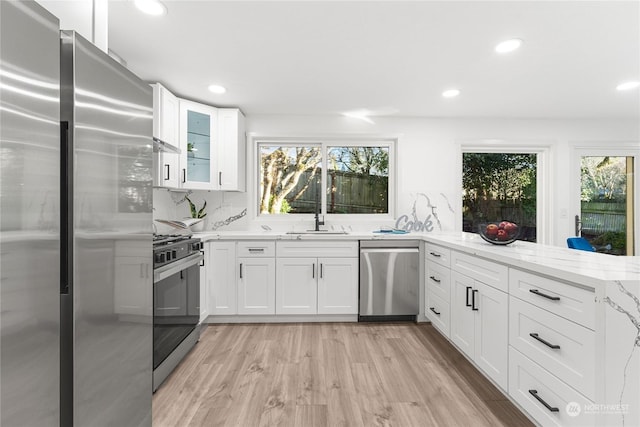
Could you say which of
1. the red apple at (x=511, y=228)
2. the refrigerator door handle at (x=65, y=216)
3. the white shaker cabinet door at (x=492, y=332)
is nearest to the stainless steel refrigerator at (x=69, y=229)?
the refrigerator door handle at (x=65, y=216)

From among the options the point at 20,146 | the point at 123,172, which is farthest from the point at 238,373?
the point at 20,146

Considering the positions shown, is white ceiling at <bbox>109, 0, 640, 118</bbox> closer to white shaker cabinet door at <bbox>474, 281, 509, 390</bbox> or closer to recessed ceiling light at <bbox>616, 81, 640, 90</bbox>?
recessed ceiling light at <bbox>616, 81, 640, 90</bbox>

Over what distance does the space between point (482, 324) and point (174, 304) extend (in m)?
2.13

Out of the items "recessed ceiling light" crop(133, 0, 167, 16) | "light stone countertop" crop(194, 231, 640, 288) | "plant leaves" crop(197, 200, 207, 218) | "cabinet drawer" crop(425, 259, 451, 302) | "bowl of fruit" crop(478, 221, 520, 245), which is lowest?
"cabinet drawer" crop(425, 259, 451, 302)

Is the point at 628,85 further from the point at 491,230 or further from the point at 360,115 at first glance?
the point at 360,115

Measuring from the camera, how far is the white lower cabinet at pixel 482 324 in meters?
1.82

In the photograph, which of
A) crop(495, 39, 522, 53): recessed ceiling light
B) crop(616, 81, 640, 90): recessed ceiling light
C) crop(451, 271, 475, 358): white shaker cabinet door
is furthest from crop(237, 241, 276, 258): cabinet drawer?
crop(616, 81, 640, 90): recessed ceiling light

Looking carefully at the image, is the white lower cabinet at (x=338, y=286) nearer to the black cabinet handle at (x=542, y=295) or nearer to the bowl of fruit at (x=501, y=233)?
the bowl of fruit at (x=501, y=233)

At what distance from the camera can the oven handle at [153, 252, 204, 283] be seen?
2.01 meters

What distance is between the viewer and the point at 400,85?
115 inches

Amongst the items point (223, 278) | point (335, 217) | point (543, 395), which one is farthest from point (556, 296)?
point (223, 278)

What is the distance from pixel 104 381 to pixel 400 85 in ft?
9.73

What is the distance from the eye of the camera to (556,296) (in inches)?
56.4

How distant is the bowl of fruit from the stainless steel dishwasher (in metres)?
1.07
